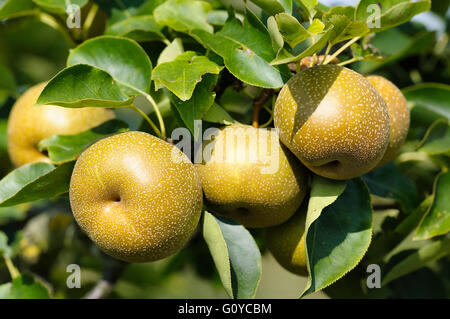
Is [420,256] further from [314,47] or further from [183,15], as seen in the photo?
[183,15]

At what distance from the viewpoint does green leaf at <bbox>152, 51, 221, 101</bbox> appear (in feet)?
3.87

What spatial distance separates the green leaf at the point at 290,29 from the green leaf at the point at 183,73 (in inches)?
7.7

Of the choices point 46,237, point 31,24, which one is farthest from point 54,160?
point 46,237

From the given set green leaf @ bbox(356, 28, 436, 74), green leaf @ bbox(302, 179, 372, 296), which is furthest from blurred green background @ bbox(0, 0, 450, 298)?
green leaf @ bbox(302, 179, 372, 296)

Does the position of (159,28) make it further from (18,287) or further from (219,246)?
(18,287)

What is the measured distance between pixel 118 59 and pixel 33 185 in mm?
435

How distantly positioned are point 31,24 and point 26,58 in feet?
0.78

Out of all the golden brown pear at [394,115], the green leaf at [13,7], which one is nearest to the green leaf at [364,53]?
the golden brown pear at [394,115]

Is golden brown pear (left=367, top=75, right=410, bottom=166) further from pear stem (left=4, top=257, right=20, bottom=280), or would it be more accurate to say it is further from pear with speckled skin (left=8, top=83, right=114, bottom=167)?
pear stem (left=4, top=257, right=20, bottom=280)

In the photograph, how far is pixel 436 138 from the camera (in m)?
1.69

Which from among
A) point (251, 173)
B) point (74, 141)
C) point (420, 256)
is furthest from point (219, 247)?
point (420, 256)

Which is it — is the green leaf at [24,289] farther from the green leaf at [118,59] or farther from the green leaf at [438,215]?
the green leaf at [438,215]

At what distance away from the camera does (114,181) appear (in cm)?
114

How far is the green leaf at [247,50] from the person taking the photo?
1.27 meters
